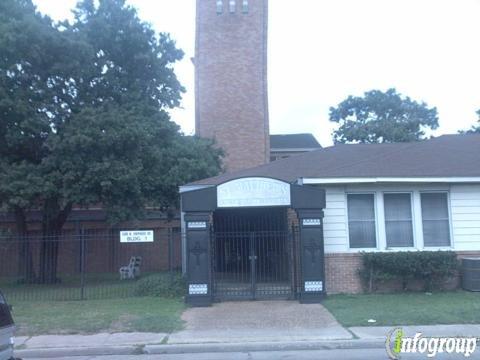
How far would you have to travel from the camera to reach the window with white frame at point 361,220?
1588cm

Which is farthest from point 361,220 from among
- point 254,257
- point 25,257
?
point 25,257

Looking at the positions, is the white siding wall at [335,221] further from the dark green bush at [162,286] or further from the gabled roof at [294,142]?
the gabled roof at [294,142]

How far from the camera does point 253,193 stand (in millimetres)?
14508

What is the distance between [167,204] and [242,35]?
53.7 feet

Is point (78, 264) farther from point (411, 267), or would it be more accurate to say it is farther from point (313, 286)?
point (411, 267)

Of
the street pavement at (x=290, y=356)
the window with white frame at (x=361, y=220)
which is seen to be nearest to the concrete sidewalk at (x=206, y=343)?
the street pavement at (x=290, y=356)

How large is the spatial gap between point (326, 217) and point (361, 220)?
107cm

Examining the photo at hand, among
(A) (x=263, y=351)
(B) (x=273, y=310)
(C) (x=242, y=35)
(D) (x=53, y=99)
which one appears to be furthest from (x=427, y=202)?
(C) (x=242, y=35)

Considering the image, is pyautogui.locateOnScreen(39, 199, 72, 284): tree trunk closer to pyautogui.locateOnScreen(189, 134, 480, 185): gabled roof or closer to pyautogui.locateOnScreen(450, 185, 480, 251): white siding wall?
pyautogui.locateOnScreen(189, 134, 480, 185): gabled roof

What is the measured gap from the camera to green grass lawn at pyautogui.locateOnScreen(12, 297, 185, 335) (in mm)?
11258

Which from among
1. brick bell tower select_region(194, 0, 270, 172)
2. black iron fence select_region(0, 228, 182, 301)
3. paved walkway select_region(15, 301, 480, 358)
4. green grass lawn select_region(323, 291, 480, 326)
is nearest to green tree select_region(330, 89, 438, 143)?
brick bell tower select_region(194, 0, 270, 172)

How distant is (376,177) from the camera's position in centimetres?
1540

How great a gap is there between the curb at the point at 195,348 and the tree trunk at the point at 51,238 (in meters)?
11.9

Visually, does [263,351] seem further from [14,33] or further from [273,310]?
[14,33]
